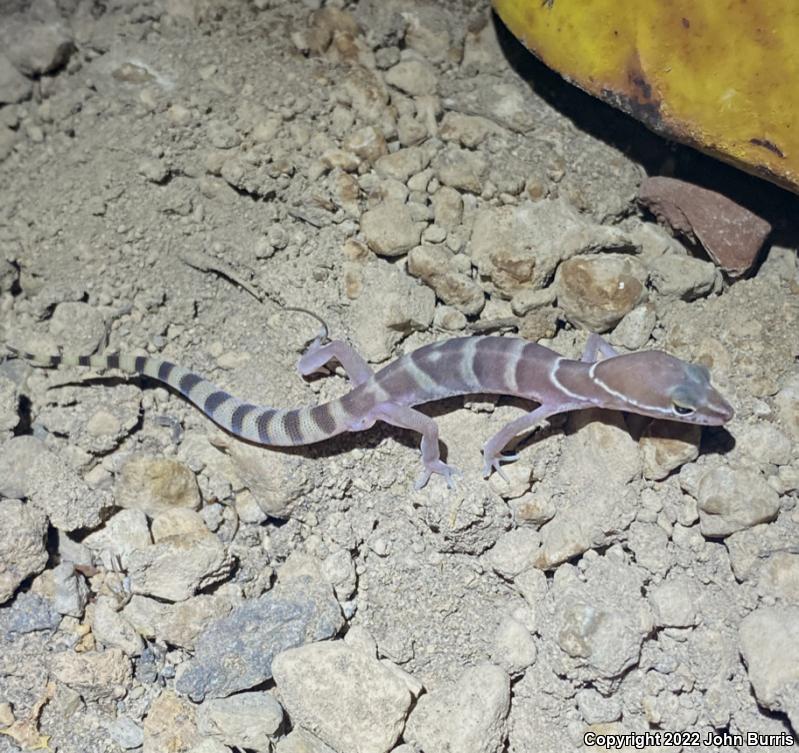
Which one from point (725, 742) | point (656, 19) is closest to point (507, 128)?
point (656, 19)

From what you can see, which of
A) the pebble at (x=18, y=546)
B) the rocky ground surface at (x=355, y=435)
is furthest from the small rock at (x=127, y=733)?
the pebble at (x=18, y=546)

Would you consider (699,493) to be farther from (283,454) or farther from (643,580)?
(283,454)

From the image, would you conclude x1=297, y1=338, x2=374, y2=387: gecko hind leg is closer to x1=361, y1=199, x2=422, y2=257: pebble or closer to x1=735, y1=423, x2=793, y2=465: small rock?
x1=361, y1=199, x2=422, y2=257: pebble

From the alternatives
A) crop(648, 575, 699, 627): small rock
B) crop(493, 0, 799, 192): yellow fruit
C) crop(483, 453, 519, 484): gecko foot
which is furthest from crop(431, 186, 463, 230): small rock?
crop(648, 575, 699, 627): small rock

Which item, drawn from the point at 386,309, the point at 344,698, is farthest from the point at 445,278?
the point at 344,698

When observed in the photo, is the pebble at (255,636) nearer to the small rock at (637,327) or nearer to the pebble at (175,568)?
A: the pebble at (175,568)

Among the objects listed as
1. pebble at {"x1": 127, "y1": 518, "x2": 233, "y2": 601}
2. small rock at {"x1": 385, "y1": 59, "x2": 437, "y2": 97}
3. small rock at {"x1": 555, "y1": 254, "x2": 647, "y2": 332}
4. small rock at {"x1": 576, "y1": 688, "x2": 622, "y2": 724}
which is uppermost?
small rock at {"x1": 385, "y1": 59, "x2": 437, "y2": 97}

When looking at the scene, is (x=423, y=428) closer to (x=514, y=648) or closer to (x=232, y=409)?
(x=232, y=409)
